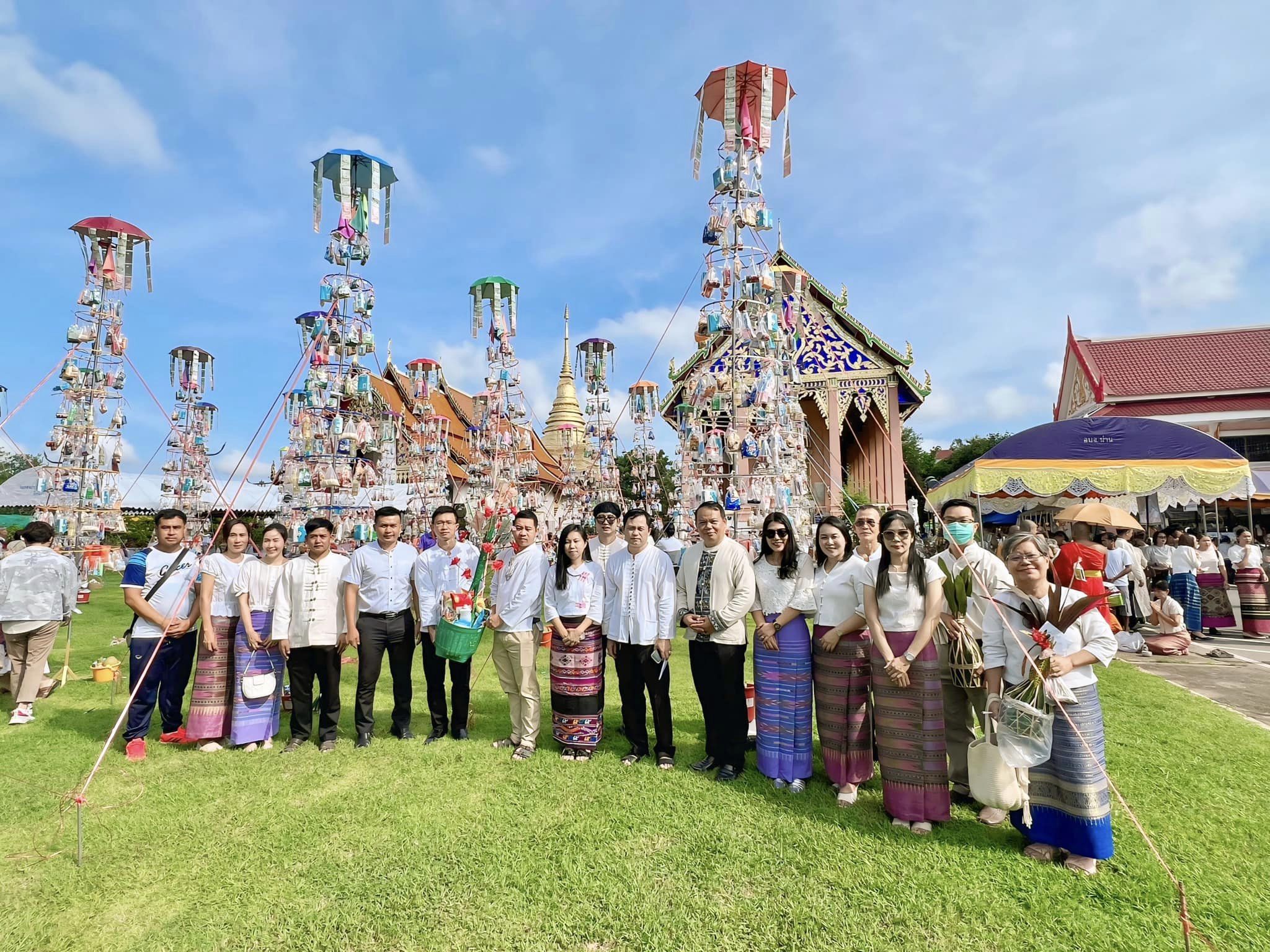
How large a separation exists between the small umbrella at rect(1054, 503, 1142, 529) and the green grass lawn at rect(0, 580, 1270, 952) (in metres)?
3.71

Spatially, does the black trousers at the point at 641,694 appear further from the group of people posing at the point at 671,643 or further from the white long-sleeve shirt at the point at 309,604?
the white long-sleeve shirt at the point at 309,604

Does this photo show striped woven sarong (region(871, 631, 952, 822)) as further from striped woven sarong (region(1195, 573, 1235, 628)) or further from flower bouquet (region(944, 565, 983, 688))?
striped woven sarong (region(1195, 573, 1235, 628))

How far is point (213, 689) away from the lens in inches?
159

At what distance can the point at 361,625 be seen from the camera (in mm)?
4023

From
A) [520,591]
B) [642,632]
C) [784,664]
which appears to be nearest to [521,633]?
[520,591]

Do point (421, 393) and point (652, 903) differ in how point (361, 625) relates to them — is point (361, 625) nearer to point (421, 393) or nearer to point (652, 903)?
point (652, 903)

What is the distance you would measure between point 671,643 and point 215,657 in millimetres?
2966

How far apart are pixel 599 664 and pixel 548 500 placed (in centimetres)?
731

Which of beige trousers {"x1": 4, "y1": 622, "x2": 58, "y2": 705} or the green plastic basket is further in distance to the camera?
beige trousers {"x1": 4, "y1": 622, "x2": 58, "y2": 705}

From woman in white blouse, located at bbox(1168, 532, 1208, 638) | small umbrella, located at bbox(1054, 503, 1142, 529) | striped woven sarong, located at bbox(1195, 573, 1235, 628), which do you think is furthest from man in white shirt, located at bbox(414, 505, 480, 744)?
striped woven sarong, located at bbox(1195, 573, 1235, 628)

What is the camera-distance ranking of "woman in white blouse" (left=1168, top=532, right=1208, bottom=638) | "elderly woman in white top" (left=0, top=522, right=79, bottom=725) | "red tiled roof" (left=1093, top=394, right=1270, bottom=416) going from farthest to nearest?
"red tiled roof" (left=1093, top=394, right=1270, bottom=416) → "woman in white blouse" (left=1168, top=532, right=1208, bottom=638) → "elderly woman in white top" (left=0, top=522, right=79, bottom=725)

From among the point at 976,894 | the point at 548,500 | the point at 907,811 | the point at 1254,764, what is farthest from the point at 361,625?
the point at 548,500

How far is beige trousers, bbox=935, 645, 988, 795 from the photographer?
3.16 meters

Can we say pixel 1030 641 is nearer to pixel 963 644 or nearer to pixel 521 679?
pixel 963 644
